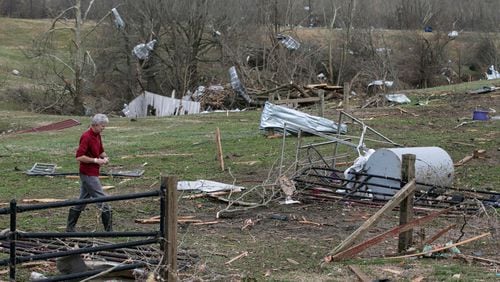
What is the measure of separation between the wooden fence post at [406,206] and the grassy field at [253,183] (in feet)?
1.01

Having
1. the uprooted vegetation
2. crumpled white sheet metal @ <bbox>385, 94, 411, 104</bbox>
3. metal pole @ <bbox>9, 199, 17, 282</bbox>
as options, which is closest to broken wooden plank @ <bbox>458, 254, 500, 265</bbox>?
the uprooted vegetation

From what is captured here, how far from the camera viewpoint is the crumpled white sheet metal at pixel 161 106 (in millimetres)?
35094

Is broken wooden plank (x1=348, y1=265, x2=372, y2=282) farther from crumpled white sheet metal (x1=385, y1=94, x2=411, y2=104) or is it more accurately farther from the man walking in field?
crumpled white sheet metal (x1=385, y1=94, x2=411, y2=104)

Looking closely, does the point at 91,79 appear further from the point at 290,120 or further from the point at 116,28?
the point at 290,120

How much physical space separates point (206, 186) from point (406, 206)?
5.32 m

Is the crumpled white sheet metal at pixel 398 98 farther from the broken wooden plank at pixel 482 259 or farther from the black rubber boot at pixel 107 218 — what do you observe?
the broken wooden plank at pixel 482 259

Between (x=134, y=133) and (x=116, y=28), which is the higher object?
(x=116, y=28)

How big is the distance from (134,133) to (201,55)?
21.0 m

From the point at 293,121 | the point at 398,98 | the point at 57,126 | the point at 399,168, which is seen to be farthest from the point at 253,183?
the point at 398,98

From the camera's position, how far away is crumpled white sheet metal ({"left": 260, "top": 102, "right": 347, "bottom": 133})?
58.5ft

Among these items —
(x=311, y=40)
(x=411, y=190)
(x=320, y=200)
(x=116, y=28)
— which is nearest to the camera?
(x=411, y=190)

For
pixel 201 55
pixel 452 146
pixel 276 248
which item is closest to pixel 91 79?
pixel 201 55

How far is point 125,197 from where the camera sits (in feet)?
18.7

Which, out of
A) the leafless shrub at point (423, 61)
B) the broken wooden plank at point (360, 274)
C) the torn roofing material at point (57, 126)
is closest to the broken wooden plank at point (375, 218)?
the broken wooden plank at point (360, 274)
